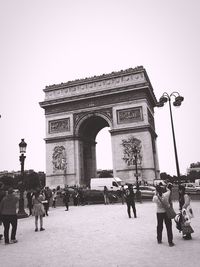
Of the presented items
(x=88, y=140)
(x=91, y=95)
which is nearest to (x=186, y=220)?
(x=91, y=95)

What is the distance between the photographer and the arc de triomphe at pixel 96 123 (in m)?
35.4

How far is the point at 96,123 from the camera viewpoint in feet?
139

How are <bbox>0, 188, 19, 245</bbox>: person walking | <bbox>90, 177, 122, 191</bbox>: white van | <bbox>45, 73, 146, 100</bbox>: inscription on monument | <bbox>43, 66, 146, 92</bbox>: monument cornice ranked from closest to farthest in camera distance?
<bbox>0, 188, 19, 245</bbox>: person walking
<bbox>90, 177, 122, 191</bbox>: white van
<bbox>45, 73, 146, 100</bbox>: inscription on monument
<bbox>43, 66, 146, 92</bbox>: monument cornice

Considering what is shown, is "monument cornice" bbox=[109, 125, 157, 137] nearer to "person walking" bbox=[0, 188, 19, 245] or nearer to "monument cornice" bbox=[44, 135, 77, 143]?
"monument cornice" bbox=[44, 135, 77, 143]

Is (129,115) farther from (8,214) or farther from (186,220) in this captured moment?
(186,220)

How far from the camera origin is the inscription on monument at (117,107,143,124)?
36.3 m

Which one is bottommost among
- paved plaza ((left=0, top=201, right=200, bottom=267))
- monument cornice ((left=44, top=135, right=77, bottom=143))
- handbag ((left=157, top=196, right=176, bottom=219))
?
paved plaza ((left=0, top=201, right=200, bottom=267))

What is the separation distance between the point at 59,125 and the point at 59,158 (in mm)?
4661

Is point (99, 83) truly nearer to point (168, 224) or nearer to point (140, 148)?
point (140, 148)

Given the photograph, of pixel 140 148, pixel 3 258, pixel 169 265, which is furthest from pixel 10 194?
pixel 140 148

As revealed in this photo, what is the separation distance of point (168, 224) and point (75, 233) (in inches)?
135

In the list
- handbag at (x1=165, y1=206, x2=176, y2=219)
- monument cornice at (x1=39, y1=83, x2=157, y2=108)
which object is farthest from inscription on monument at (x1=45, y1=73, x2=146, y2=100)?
handbag at (x1=165, y1=206, x2=176, y2=219)

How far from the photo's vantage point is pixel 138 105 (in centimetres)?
3653

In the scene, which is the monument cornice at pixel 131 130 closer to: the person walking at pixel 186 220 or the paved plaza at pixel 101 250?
the paved plaza at pixel 101 250
